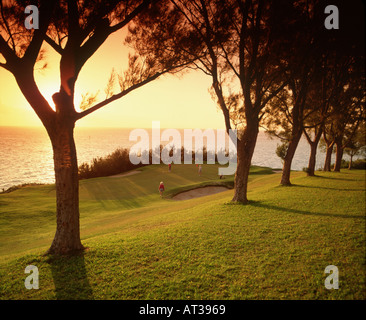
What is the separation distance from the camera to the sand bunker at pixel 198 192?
76.9 feet

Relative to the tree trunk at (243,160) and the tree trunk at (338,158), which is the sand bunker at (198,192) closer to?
the tree trunk at (243,160)

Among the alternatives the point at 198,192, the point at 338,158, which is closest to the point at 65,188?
the point at 198,192

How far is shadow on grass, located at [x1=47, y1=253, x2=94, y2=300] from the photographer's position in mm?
5477

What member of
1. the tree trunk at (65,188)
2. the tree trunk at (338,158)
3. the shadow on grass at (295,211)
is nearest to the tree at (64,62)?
the tree trunk at (65,188)

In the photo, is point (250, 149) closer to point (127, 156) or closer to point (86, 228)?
point (86, 228)

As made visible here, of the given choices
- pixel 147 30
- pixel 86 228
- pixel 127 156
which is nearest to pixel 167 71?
pixel 147 30

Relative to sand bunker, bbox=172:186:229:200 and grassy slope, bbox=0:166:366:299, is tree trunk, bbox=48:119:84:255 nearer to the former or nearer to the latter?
grassy slope, bbox=0:166:366:299

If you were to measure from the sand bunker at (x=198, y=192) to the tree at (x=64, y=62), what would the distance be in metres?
15.7

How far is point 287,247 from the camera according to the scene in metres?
7.11

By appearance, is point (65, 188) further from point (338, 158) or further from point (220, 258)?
point (338, 158)

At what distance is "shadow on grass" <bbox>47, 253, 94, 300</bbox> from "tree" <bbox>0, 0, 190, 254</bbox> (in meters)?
0.54

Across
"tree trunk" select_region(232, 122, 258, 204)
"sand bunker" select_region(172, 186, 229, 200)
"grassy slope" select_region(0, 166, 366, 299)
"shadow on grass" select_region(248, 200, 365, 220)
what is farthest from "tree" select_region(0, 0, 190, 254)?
"sand bunker" select_region(172, 186, 229, 200)

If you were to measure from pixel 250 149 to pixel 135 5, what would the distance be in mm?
9439

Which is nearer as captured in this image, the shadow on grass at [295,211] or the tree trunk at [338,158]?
the shadow on grass at [295,211]
